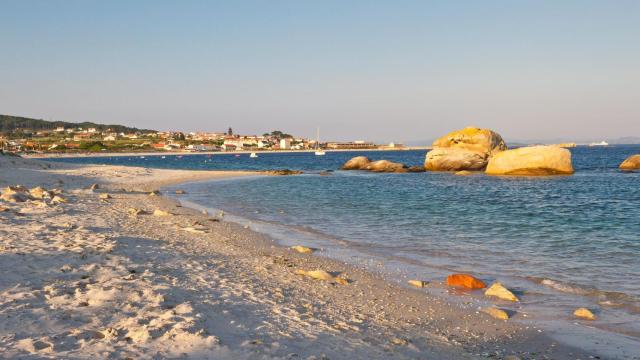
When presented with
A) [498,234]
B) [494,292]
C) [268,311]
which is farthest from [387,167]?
[268,311]

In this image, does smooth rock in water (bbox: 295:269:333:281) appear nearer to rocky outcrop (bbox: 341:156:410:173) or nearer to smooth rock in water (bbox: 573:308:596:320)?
smooth rock in water (bbox: 573:308:596:320)

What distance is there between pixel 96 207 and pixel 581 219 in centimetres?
2251

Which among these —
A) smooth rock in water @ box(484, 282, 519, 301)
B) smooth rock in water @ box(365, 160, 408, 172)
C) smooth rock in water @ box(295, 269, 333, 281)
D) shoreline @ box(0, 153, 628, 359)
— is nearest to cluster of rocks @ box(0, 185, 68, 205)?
shoreline @ box(0, 153, 628, 359)

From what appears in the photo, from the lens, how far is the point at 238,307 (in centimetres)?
794

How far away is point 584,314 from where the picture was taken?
8555mm

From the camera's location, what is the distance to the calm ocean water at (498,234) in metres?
10.5

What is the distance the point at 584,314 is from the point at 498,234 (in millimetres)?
9671

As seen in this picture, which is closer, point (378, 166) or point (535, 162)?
point (535, 162)

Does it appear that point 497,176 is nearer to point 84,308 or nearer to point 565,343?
point 565,343

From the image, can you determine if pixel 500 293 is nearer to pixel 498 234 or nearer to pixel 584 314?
pixel 584 314

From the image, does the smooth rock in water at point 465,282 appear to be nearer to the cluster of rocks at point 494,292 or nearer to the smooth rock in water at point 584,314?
the cluster of rocks at point 494,292

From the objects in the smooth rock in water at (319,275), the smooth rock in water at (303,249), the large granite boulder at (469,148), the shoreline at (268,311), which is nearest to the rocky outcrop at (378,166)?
the large granite boulder at (469,148)

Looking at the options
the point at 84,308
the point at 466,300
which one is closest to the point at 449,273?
the point at 466,300

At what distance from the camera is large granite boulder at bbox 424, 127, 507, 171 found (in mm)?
58647
